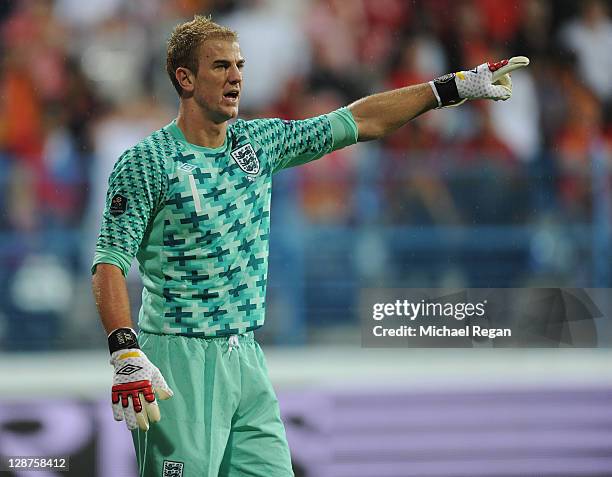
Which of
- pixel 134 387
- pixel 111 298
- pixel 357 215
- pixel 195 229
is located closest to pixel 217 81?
pixel 195 229

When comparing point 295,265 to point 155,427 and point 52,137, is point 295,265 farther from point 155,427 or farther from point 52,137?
point 155,427

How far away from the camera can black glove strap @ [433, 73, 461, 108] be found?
3646 mm

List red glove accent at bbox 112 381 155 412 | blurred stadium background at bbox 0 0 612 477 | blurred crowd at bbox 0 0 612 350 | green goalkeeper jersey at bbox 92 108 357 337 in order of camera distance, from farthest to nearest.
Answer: blurred crowd at bbox 0 0 612 350 < blurred stadium background at bbox 0 0 612 477 < green goalkeeper jersey at bbox 92 108 357 337 < red glove accent at bbox 112 381 155 412

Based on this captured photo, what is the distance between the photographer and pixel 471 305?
5676 mm

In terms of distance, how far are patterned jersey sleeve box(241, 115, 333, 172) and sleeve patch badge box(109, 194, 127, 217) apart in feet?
1.63

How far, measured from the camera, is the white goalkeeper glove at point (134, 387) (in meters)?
→ 2.90

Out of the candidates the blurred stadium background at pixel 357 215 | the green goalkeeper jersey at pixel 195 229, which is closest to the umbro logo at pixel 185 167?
the green goalkeeper jersey at pixel 195 229

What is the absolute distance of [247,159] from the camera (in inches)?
132

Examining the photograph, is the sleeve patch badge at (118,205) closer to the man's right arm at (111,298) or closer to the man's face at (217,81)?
the man's right arm at (111,298)

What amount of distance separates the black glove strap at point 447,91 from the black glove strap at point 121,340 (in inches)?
50.5

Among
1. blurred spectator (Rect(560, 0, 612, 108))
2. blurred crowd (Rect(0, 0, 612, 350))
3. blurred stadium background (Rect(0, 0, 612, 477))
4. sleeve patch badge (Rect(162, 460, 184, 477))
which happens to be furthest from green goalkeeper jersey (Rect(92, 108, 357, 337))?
blurred spectator (Rect(560, 0, 612, 108))

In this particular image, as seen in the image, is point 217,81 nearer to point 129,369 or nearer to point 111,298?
point 111,298

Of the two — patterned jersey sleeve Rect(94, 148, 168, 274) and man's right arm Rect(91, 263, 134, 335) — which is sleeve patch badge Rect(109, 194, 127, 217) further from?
man's right arm Rect(91, 263, 134, 335)

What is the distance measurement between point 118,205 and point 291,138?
25.7 inches
